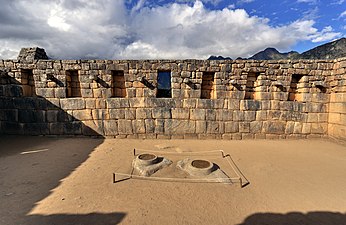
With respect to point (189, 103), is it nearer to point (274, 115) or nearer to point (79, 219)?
point (274, 115)

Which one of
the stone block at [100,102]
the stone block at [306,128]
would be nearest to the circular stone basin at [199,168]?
the stone block at [100,102]

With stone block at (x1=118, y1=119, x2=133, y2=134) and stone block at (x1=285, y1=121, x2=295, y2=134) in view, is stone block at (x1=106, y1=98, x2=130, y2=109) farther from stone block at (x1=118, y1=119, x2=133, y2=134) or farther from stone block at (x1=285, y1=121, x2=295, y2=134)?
stone block at (x1=285, y1=121, x2=295, y2=134)

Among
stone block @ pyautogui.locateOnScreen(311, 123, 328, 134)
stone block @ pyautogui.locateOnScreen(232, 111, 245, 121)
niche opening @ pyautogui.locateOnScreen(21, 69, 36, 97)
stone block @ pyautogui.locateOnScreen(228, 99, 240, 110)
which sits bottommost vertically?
stone block @ pyautogui.locateOnScreen(311, 123, 328, 134)

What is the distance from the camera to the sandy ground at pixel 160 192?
2.69 meters

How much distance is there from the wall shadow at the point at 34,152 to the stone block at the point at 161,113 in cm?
226

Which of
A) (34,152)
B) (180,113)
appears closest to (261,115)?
(180,113)

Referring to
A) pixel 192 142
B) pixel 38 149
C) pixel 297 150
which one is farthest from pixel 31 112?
pixel 297 150

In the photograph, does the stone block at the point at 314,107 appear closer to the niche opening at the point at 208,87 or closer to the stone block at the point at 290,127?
the stone block at the point at 290,127

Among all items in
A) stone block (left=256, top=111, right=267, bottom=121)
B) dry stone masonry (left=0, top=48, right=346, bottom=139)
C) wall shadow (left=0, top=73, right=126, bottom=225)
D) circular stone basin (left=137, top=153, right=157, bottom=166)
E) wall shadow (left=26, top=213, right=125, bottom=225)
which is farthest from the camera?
stone block (left=256, top=111, right=267, bottom=121)

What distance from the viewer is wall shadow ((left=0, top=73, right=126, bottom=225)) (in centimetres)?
267

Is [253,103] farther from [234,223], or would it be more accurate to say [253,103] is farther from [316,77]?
[234,223]

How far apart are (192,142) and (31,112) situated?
20.6 feet

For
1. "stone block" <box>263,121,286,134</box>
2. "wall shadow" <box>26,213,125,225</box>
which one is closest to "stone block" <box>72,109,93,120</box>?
"wall shadow" <box>26,213,125,225</box>

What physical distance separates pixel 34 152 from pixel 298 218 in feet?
22.2
